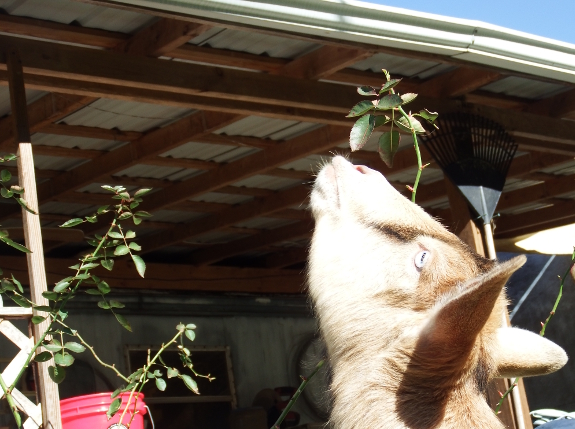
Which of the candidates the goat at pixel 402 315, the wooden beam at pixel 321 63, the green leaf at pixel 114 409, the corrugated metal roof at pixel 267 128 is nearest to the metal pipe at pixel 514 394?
the wooden beam at pixel 321 63

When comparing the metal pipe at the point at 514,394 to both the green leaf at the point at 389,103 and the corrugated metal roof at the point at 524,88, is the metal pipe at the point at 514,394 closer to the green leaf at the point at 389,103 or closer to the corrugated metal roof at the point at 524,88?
the corrugated metal roof at the point at 524,88

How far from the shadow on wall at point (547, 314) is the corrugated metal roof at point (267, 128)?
7.68 metres

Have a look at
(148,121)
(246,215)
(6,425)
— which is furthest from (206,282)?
(148,121)

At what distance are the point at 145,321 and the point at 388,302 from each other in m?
8.36

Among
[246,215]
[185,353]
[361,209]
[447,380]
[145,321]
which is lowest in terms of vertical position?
[447,380]

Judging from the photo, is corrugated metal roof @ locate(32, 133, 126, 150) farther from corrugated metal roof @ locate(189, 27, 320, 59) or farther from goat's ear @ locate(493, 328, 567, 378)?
goat's ear @ locate(493, 328, 567, 378)

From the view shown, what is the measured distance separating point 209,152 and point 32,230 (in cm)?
332

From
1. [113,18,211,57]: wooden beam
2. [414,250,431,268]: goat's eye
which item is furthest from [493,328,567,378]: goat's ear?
[113,18,211,57]: wooden beam

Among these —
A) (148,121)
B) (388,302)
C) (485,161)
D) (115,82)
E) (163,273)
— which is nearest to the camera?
(388,302)

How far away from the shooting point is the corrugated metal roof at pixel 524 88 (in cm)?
605

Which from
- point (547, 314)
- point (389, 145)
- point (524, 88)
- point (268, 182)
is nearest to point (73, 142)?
point (268, 182)

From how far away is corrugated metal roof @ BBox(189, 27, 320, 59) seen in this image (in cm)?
463

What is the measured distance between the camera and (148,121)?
612 centimetres

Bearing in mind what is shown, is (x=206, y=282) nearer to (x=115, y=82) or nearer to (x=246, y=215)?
(x=246, y=215)
